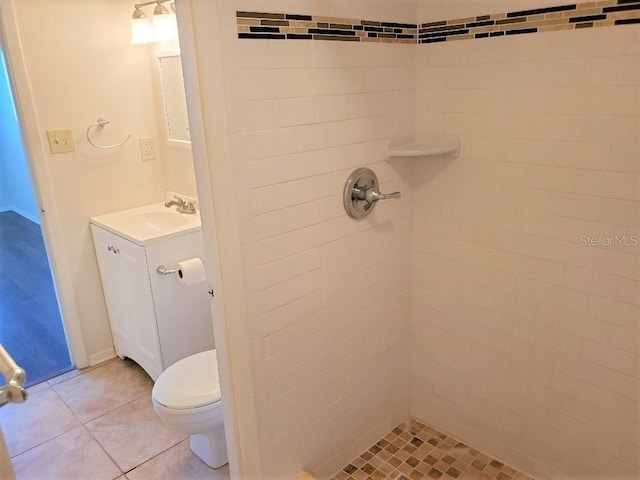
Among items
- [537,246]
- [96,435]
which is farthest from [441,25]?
[96,435]

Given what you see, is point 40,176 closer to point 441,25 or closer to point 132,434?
point 132,434

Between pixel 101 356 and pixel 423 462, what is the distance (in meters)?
1.92

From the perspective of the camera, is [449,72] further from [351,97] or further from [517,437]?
[517,437]

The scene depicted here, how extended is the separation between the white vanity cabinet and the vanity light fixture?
3.00ft

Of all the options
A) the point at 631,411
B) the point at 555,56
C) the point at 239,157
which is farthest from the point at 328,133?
the point at 631,411

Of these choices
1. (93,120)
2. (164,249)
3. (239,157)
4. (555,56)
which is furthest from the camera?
(93,120)

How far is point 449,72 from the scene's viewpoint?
5.90 ft

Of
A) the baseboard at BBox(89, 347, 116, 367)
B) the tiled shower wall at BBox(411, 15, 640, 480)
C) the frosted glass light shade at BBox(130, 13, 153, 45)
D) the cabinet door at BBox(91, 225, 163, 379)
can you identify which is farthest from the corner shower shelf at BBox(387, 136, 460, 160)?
the baseboard at BBox(89, 347, 116, 367)

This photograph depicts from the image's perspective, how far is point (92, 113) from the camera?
2.64 metres

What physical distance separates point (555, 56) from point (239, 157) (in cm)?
101

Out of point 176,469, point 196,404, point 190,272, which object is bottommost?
point 176,469

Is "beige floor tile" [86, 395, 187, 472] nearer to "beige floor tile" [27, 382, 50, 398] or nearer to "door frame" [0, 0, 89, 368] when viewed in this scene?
"beige floor tile" [27, 382, 50, 398]

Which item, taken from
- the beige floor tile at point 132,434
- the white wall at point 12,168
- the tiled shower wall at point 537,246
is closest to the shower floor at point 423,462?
the tiled shower wall at point 537,246

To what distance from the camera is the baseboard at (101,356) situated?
2871 mm
